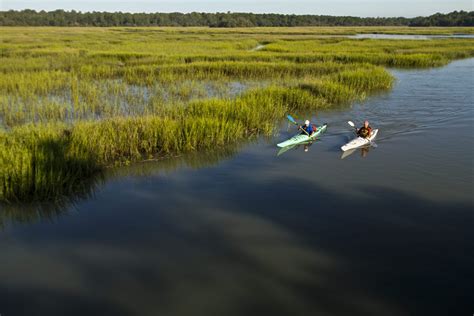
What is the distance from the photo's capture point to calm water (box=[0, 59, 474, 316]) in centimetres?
546

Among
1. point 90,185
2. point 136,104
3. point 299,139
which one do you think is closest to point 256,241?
point 90,185

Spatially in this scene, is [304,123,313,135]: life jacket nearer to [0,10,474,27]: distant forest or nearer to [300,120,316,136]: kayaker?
[300,120,316,136]: kayaker

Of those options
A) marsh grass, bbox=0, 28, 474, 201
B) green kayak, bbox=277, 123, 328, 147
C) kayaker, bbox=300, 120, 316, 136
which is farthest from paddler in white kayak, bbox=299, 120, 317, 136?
marsh grass, bbox=0, 28, 474, 201

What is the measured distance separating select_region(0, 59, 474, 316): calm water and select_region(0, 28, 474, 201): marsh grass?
735 millimetres

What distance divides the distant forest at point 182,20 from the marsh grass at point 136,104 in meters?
96.5

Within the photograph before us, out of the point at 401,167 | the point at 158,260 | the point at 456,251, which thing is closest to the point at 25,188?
the point at 158,260

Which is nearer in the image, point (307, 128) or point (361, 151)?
point (361, 151)

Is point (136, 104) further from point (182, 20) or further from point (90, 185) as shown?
point (182, 20)

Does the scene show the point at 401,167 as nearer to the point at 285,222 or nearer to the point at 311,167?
the point at 311,167

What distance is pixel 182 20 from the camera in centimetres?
13412

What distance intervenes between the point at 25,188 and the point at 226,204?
4.31 meters

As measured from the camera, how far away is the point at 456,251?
6.46 meters

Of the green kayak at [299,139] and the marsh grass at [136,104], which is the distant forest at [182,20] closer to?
the marsh grass at [136,104]

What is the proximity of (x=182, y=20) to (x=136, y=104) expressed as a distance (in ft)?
422
